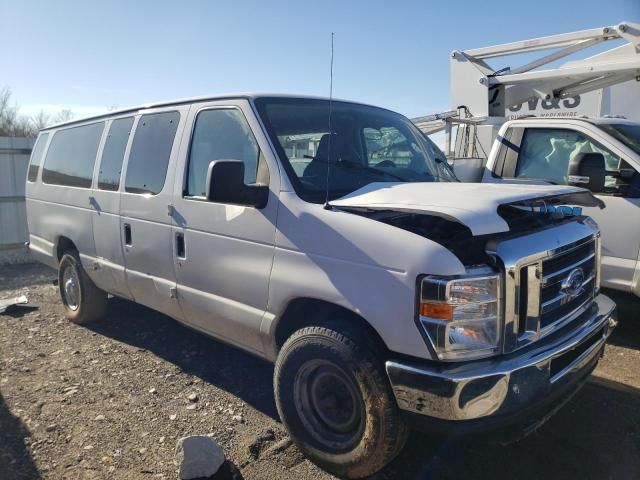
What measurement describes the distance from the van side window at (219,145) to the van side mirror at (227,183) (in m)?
0.31

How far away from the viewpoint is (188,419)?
3.55 metres

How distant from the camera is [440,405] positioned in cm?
236

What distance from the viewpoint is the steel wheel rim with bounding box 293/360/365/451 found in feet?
9.09

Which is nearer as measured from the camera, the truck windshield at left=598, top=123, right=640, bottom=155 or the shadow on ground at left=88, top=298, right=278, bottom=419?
the shadow on ground at left=88, top=298, right=278, bottom=419

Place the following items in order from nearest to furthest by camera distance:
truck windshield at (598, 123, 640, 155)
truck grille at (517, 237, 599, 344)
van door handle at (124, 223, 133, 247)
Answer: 1. truck grille at (517, 237, 599, 344)
2. van door handle at (124, 223, 133, 247)
3. truck windshield at (598, 123, 640, 155)

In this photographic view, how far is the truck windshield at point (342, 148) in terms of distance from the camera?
3230 mm

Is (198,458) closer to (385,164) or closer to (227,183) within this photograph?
(227,183)

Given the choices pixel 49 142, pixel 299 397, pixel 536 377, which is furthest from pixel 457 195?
pixel 49 142

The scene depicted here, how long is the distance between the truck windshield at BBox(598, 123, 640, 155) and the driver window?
17 centimetres

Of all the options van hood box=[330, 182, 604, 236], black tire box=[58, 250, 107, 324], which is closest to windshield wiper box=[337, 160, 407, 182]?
van hood box=[330, 182, 604, 236]

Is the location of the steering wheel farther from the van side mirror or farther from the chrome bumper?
the chrome bumper

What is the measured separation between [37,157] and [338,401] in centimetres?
543

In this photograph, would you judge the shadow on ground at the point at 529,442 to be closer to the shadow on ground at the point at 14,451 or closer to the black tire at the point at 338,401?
the black tire at the point at 338,401

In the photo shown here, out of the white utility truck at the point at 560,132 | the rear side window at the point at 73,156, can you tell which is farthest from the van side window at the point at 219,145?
the white utility truck at the point at 560,132
